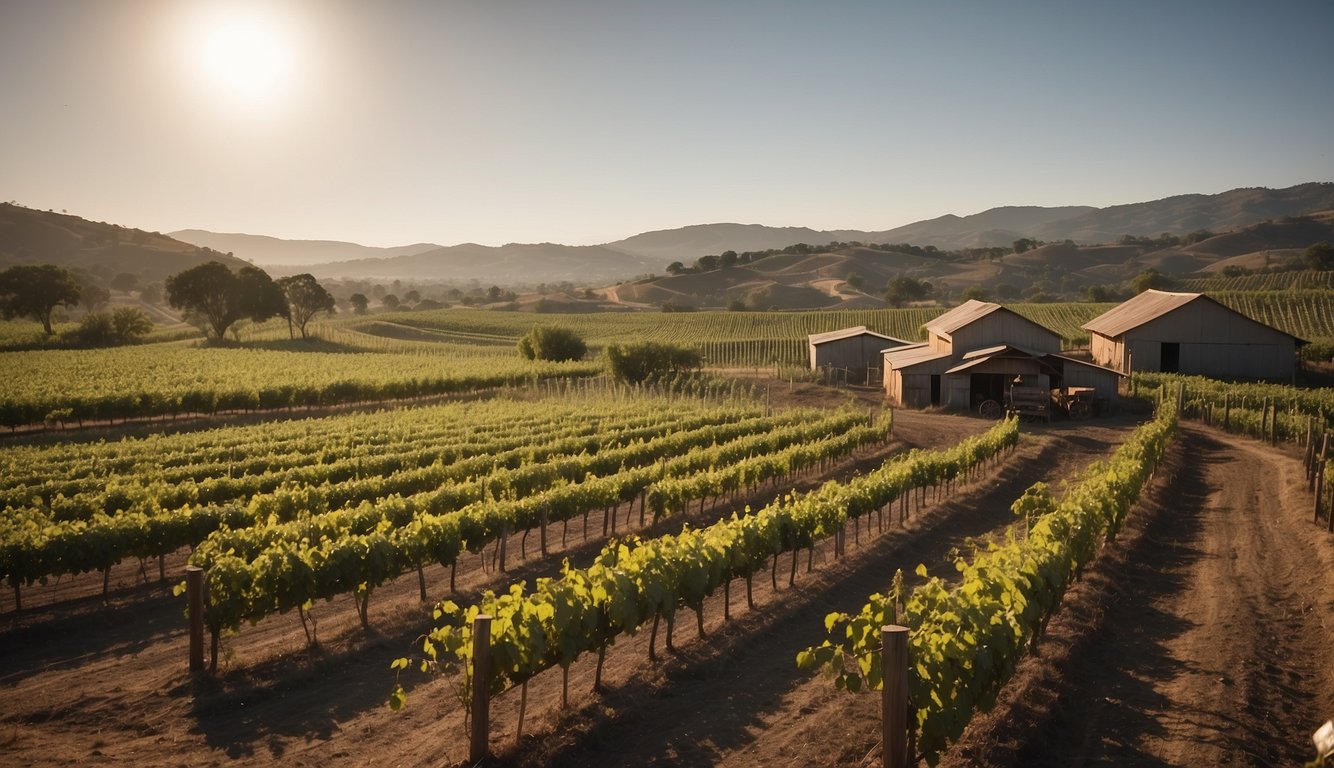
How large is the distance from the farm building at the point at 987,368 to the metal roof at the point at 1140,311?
684 cm

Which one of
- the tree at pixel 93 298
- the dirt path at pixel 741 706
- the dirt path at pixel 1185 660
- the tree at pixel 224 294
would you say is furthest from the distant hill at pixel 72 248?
the dirt path at pixel 1185 660

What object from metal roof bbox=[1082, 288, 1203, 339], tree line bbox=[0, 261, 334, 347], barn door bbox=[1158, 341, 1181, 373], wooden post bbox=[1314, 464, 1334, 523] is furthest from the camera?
tree line bbox=[0, 261, 334, 347]

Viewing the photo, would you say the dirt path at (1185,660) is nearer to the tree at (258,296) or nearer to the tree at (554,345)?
the tree at (554,345)

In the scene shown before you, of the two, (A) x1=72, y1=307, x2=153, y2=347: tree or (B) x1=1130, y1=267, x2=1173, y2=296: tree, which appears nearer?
(A) x1=72, y1=307, x2=153, y2=347: tree

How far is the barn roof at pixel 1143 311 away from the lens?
139 ft

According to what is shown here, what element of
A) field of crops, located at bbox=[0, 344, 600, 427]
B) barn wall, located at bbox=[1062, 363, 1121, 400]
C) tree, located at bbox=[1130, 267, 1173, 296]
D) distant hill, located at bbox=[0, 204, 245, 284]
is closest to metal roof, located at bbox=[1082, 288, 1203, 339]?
barn wall, located at bbox=[1062, 363, 1121, 400]

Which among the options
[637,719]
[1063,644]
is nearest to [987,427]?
[1063,644]

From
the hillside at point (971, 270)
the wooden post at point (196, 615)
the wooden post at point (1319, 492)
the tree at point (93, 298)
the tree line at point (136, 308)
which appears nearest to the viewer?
the wooden post at point (196, 615)

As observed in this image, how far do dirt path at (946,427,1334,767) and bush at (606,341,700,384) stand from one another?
32951mm

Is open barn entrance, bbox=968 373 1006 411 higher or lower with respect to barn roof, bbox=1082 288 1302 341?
lower

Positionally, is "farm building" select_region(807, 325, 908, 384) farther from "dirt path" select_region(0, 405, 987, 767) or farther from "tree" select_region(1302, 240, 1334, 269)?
"tree" select_region(1302, 240, 1334, 269)

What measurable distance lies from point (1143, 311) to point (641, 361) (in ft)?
93.5

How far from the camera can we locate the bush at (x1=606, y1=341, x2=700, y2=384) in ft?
159

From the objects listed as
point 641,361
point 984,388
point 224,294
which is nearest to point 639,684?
point 984,388
